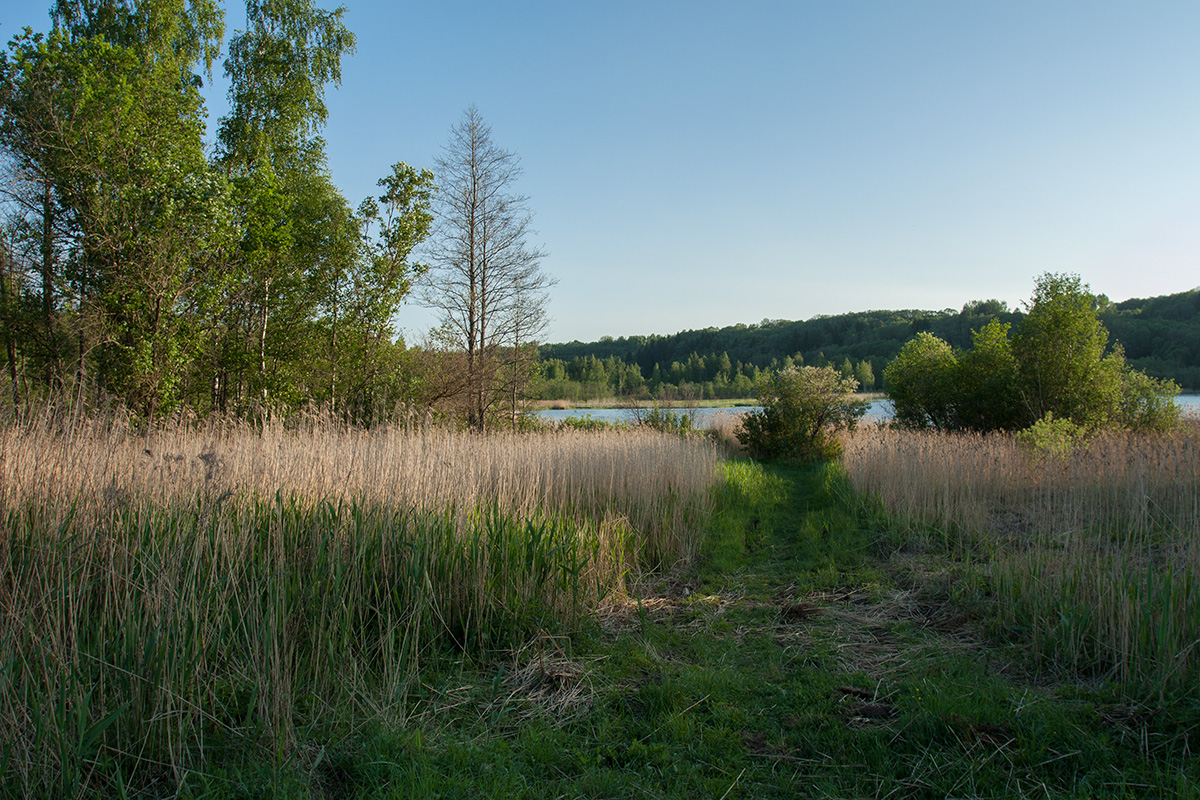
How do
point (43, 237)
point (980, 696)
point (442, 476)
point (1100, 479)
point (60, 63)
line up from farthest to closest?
1. point (43, 237)
2. point (60, 63)
3. point (1100, 479)
4. point (442, 476)
5. point (980, 696)

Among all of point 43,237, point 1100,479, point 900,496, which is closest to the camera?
point 1100,479

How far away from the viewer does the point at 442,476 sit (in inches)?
A: 201

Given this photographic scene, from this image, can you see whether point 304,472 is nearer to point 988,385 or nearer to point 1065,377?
point 1065,377

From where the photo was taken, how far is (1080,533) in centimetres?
407

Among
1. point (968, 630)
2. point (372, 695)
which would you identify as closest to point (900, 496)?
point (968, 630)

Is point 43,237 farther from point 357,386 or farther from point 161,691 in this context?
point 161,691

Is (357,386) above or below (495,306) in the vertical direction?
below

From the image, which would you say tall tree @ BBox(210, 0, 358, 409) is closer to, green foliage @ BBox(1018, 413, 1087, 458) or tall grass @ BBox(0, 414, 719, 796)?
tall grass @ BBox(0, 414, 719, 796)

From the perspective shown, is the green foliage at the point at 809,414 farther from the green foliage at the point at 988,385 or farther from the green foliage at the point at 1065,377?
the green foliage at the point at 1065,377

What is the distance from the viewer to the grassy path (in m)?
2.41

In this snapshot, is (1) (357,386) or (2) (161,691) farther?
(1) (357,386)

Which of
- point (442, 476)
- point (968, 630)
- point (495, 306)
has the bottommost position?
point (968, 630)

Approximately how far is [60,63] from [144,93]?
1.32 meters

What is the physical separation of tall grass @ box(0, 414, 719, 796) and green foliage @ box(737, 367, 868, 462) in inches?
468
